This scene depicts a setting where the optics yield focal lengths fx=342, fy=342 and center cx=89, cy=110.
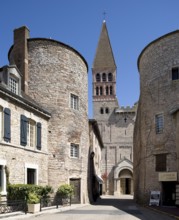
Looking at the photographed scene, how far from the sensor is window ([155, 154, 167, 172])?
82.0 ft

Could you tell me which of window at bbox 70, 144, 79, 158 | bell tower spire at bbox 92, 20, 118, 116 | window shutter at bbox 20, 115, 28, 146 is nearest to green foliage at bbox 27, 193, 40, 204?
window shutter at bbox 20, 115, 28, 146

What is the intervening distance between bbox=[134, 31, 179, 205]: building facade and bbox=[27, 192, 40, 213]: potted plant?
1031 centimetres

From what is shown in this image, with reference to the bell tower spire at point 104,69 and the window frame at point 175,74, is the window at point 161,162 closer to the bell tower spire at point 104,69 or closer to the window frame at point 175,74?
the window frame at point 175,74

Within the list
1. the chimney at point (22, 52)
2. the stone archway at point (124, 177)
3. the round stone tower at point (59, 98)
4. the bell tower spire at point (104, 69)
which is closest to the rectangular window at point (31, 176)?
the round stone tower at point (59, 98)

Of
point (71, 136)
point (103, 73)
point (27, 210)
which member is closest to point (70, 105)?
point (71, 136)

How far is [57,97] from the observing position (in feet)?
83.3

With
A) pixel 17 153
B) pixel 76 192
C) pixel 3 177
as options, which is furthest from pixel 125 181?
pixel 3 177

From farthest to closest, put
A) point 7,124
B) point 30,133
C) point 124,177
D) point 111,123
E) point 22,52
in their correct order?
point 111,123 → point 124,177 → point 22,52 → point 30,133 → point 7,124

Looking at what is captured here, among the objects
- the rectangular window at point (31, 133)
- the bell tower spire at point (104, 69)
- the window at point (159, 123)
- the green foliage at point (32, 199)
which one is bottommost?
the green foliage at point (32, 199)

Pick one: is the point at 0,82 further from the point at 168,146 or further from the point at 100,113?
the point at 100,113

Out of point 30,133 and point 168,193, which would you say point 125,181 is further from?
point 30,133

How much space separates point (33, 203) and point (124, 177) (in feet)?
141

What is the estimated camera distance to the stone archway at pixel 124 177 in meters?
58.2

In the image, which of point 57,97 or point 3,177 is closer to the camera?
point 3,177
